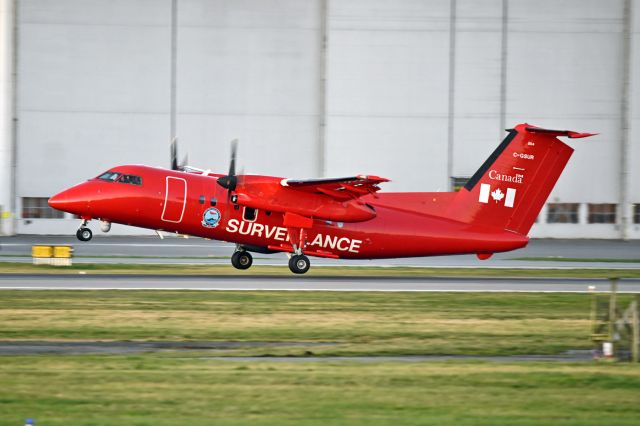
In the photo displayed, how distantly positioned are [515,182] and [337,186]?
19.7 ft

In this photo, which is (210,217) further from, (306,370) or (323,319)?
(306,370)

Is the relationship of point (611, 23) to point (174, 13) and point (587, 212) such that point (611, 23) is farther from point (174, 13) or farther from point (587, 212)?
point (174, 13)

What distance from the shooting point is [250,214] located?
2842 cm

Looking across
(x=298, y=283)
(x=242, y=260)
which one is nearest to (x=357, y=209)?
(x=298, y=283)

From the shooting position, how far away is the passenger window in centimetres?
2838

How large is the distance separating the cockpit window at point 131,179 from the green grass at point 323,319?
13.2 feet

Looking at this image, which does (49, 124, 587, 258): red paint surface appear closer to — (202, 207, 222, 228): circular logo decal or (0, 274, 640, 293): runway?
(202, 207, 222, 228): circular logo decal

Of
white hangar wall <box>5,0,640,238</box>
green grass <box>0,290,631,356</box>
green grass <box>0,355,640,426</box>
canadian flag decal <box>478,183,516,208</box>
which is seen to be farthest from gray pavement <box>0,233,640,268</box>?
green grass <box>0,355,640,426</box>

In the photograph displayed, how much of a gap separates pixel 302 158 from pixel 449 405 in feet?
128

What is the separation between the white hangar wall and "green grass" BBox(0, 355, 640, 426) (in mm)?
35842

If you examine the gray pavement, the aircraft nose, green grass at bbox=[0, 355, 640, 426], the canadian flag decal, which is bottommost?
green grass at bbox=[0, 355, 640, 426]

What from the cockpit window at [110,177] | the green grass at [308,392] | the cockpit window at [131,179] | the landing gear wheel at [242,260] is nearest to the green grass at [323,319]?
the green grass at [308,392]

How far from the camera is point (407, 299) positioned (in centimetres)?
2548

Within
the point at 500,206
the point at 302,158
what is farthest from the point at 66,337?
the point at 302,158
